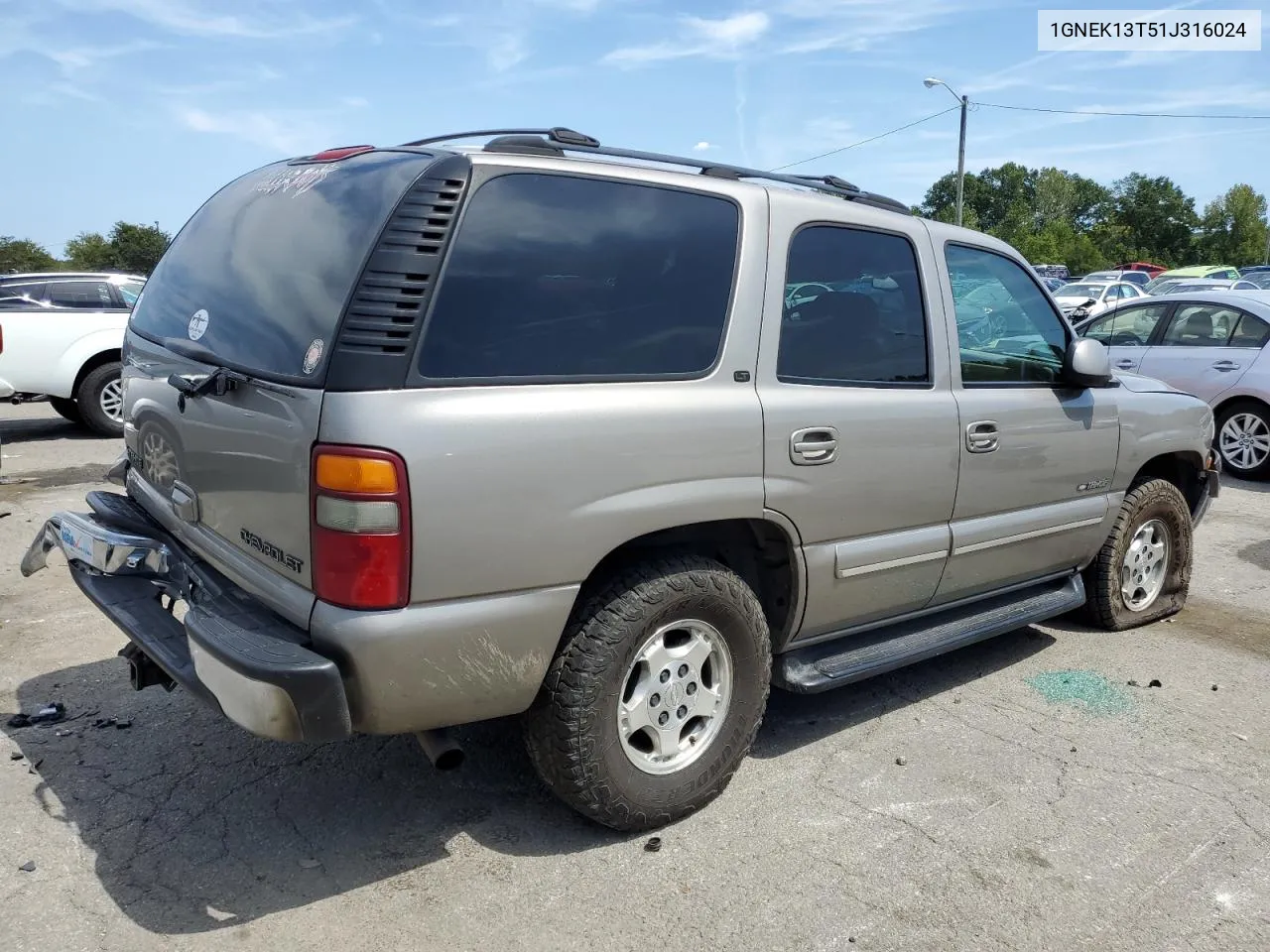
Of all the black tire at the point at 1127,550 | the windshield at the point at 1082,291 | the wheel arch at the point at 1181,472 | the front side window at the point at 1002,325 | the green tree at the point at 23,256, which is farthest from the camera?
the green tree at the point at 23,256

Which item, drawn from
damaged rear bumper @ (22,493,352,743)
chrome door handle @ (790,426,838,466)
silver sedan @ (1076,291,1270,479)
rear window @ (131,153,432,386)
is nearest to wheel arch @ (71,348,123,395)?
damaged rear bumper @ (22,493,352,743)

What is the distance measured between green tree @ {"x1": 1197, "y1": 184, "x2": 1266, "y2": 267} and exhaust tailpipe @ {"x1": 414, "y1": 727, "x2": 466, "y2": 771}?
3286 inches

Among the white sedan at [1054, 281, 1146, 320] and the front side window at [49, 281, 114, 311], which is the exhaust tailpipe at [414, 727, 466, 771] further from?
the white sedan at [1054, 281, 1146, 320]

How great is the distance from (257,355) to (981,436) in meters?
2.57

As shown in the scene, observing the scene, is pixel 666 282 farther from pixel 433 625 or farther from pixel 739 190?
pixel 433 625

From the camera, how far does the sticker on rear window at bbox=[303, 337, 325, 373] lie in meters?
2.47

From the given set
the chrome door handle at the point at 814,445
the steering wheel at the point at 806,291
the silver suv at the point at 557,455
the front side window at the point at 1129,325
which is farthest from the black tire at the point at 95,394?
the front side window at the point at 1129,325

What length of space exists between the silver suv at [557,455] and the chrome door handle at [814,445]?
0.01 m

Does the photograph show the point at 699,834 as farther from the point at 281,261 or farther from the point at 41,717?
the point at 41,717

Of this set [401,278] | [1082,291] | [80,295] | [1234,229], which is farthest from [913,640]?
[1234,229]

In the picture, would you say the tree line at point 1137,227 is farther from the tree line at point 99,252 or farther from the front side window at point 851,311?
the front side window at point 851,311

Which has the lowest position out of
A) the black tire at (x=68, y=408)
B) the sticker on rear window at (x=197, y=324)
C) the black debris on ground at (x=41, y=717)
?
the black debris on ground at (x=41, y=717)

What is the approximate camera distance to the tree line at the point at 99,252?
A: 50.0 meters

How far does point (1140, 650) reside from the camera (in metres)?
4.78
